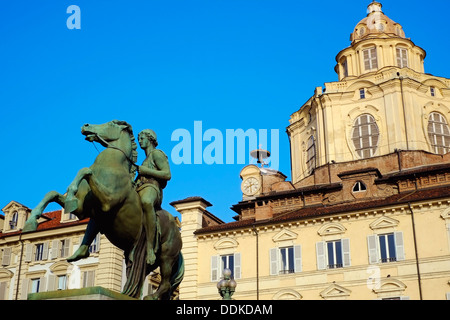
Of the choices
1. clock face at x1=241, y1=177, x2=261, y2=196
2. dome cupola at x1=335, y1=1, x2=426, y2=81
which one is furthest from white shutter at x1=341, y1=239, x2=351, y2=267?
dome cupola at x1=335, y1=1, x2=426, y2=81

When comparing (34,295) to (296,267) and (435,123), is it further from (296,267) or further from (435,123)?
(435,123)

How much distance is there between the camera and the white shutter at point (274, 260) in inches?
1513

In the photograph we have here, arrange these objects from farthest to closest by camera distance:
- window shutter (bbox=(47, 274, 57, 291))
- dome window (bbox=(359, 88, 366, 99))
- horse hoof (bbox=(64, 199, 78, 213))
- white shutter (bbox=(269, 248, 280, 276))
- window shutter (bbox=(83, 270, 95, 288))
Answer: dome window (bbox=(359, 88, 366, 99))
window shutter (bbox=(47, 274, 57, 291))
window shutter (bbox=(83, 270, 95, 288))
white shutter (bbox=(269, 248, 280, 276))
horse hoof (bbox=(64, 199, 78, 213))

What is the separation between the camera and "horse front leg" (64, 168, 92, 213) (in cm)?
920

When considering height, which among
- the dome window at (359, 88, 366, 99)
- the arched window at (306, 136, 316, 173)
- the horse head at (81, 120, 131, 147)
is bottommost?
the horse head at (81, 120, 131, 147)

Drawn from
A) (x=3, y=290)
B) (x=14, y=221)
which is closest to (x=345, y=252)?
(x=3, y=290)

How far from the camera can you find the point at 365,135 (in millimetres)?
51844

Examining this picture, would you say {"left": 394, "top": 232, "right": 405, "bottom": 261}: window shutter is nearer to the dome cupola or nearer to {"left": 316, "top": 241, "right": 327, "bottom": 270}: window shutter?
{"left": 316, "top": 241, "right": 327, "bottom": 270}: window shutter

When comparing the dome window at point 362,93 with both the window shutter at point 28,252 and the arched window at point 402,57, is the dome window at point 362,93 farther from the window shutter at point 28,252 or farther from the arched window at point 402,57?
the window shutter at point 28,252

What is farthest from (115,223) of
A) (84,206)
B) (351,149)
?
(351,149)

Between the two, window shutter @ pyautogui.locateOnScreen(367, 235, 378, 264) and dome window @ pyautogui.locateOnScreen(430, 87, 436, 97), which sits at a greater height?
dome window @ pyautogui.locateOnScreen(430, 87, 436, 97)

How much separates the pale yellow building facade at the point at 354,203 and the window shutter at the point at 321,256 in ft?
0.19

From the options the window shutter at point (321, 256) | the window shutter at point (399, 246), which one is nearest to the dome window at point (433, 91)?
the window shutter at point (399, 246)
